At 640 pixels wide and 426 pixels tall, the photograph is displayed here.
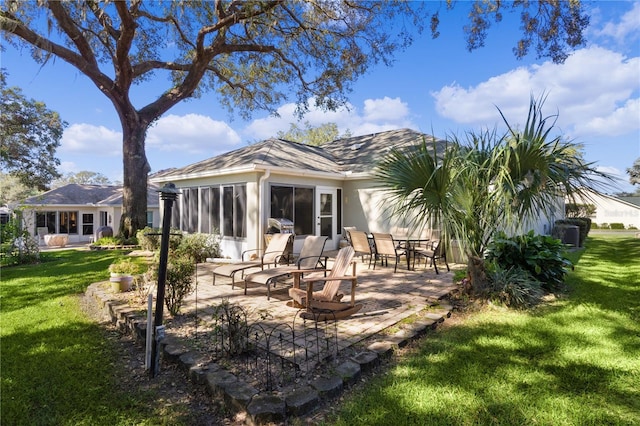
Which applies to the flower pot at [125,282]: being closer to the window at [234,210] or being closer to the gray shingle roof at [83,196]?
the window at [234,210]

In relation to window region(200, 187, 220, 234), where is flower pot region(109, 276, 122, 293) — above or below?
below

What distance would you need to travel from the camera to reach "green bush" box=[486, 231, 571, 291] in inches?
241

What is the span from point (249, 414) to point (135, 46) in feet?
60.9

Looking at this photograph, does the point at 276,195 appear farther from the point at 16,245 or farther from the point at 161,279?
the point at 16,245

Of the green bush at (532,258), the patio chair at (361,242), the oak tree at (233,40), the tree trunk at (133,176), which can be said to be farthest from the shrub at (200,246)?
the green bush at (532,258)

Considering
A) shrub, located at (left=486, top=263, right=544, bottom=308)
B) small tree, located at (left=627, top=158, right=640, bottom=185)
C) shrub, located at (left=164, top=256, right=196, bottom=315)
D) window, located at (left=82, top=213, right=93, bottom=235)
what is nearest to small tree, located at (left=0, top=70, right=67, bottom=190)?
window, located at (left=82, top=213, right=93, bottom=235)

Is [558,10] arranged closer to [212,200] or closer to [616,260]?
[616,260]

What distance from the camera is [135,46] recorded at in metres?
16.0

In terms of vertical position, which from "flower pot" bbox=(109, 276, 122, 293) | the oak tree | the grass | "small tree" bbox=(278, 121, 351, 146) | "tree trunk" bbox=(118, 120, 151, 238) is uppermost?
"small tree" bbox=(278, 121, 351, 146)

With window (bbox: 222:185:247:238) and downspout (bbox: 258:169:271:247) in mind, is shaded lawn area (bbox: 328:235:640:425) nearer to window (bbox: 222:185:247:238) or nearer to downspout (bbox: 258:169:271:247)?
downspout (bbox: 258:169:271:247)

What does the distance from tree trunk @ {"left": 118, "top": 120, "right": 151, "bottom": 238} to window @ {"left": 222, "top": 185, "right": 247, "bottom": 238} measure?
6.55 metres

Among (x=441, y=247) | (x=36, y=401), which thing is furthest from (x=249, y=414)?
(x=441, y=247)

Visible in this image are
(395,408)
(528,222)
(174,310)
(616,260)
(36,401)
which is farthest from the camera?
(616,260)

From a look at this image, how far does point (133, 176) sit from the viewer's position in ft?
49.4
